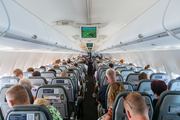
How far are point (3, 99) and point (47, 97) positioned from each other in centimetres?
100

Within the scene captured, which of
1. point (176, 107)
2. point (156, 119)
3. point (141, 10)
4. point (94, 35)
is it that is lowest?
point (156, 119)

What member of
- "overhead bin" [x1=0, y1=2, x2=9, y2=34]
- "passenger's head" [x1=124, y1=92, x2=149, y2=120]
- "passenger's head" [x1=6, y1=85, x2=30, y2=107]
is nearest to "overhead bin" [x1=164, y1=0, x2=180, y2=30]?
"passenger's head" [x1=124, y1=92, x2=149, y2=120]

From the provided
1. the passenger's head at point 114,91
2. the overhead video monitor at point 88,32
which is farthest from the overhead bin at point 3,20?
the overhead video monitor at point 88,32

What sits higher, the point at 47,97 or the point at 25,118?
the point at 25,118

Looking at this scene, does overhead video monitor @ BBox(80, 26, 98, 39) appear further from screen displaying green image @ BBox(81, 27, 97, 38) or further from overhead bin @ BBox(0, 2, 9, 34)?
overhead bin @ BBox(0, 2, 9, 34)

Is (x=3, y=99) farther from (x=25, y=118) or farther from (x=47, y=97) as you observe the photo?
(x=25, y=118)

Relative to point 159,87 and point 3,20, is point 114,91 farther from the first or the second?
point 3,20

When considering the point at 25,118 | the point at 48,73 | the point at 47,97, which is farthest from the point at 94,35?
the point at 25,118

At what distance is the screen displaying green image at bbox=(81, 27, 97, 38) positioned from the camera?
5507 millimetres

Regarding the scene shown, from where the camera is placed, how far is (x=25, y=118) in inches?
55.0

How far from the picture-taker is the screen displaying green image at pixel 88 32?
551cm

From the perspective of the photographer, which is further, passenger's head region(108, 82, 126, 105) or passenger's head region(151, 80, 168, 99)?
passenger's head region(151, 80, 168, 99)

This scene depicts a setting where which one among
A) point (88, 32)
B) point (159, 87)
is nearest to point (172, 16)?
point (159, 87)

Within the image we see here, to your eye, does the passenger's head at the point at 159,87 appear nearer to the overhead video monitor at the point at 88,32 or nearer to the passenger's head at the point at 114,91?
the passenger's head at the point at 114,91
